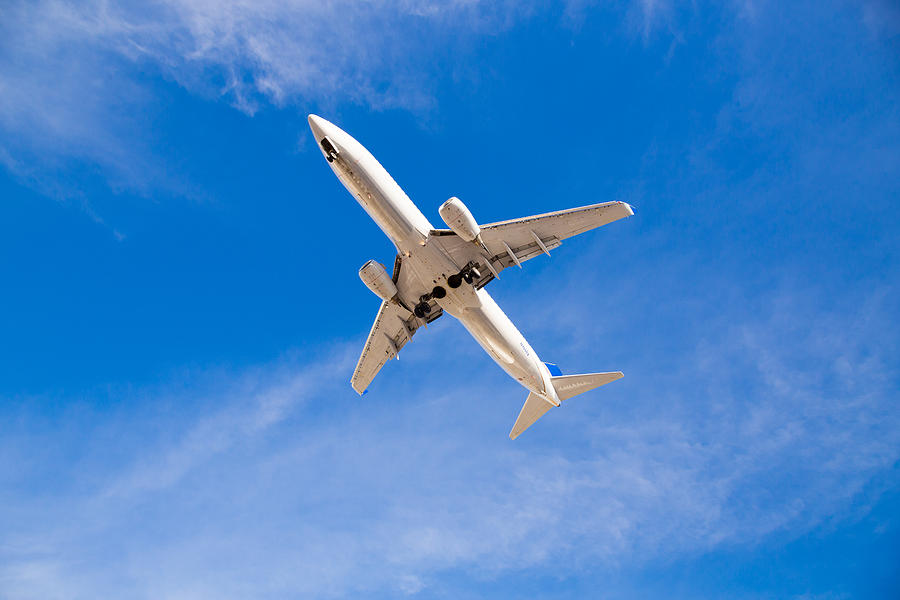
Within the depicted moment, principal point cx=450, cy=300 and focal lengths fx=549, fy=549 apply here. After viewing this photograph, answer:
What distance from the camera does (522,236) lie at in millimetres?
40125

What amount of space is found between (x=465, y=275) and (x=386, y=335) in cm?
1149

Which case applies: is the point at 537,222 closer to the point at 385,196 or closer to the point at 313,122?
the point at 385,196

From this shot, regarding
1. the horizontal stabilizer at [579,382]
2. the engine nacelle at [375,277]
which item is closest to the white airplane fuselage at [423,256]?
the engine nacelle at [375,277]

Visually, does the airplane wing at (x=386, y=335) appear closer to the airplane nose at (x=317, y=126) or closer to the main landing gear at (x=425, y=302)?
the main landing gear at (x=425, y=302)

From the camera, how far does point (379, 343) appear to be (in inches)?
1917

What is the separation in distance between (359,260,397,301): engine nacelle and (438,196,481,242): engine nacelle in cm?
755

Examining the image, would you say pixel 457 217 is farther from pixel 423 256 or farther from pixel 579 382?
pixel 579 382

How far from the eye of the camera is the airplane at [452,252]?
37.1m

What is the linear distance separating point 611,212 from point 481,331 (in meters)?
12.7

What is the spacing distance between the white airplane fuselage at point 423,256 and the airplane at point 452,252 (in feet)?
0.23

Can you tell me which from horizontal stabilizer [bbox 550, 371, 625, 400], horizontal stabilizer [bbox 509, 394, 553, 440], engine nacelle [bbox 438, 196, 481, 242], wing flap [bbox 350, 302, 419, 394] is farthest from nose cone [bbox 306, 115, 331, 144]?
horizontal stabilizer [bbox 509, 394, 553, 440]

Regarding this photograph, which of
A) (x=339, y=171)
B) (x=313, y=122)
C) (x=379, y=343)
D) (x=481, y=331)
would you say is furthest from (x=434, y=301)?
(x=313, y=122)

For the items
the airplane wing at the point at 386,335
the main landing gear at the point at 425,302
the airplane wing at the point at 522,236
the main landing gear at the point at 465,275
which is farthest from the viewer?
the airplane wing at the point at 386,335

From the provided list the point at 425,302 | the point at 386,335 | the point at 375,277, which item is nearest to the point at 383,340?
the point at 386,335
